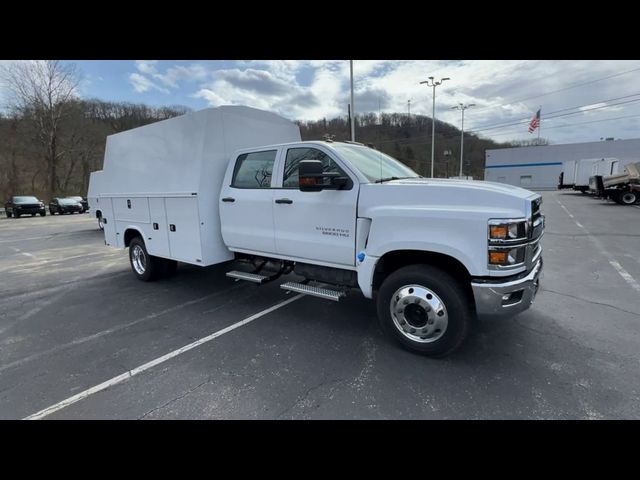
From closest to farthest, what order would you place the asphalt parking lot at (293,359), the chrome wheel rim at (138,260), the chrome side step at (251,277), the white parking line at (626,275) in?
the asphalt parking lot at (293,359), the chrome side step at (251,277), the white parking line at (626,275), the chrome wheel rim at (138,260)

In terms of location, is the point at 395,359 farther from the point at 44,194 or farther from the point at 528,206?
the point at 44,194

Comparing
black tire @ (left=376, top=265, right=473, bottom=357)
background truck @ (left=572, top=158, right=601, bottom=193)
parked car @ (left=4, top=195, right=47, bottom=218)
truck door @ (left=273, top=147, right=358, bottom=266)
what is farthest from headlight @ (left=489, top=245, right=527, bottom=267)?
background truck @ (left=572, top=158, right=601, bottom=193)

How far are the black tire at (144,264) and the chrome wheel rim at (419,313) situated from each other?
15.9 feet

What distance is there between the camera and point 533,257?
3.42m

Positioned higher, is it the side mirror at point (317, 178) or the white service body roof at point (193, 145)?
the white service body roof at point (193, 145)

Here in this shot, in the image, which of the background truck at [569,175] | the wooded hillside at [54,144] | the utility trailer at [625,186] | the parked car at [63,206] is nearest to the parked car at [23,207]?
the parked car at [63,206]

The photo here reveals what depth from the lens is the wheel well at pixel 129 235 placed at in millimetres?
6645

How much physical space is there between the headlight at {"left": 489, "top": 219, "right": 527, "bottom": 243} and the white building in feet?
198

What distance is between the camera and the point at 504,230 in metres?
2.92

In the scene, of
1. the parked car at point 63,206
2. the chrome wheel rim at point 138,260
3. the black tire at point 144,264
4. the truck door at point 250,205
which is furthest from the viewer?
the parked car at point 63,206

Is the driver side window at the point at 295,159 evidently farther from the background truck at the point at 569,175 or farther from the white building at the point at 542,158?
the white building at the point at 542,158

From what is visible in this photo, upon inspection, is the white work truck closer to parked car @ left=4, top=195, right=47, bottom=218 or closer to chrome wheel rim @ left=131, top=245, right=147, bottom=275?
chrome wheel rim @ left=131, top=245, right=147, bottom=275

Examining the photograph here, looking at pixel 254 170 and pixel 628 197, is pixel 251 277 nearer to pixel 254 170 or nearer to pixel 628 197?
pixel 254 170
